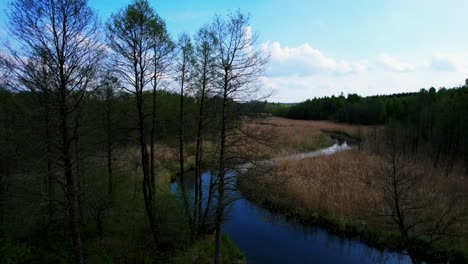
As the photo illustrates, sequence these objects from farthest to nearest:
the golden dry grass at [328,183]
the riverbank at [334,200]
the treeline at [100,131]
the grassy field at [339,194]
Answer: the golden dry grass at [328,183], the grassy field at [339,194], the riverbank at [334,200], the treeline at [100,131]

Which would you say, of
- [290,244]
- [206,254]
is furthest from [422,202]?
[206,254]

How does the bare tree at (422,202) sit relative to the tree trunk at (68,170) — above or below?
below

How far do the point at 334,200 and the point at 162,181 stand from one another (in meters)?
11.5

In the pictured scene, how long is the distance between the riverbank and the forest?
0.25ft

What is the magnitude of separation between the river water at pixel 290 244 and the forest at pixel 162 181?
3.6 inches

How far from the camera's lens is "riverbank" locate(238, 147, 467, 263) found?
11.5 metres

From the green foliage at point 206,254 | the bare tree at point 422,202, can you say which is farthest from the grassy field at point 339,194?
the green foliage at point 206,254

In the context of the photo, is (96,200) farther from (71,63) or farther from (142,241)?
(71,63)

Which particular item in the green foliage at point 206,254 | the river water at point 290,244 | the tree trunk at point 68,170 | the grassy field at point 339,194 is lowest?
the river water at point 290,244

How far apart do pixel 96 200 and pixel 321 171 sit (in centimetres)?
1570

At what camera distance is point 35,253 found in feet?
34.5

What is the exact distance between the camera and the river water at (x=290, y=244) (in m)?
12.1

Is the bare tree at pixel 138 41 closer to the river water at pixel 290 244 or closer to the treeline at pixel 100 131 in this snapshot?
the treeline at pixel 100 131

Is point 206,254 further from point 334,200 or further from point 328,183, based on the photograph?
point 328,183
